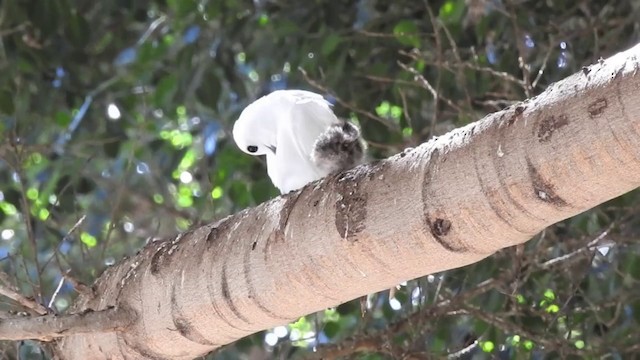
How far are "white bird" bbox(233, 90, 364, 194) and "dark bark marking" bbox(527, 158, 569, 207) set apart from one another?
0.33 meters

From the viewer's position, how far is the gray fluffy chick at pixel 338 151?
1.08 metres

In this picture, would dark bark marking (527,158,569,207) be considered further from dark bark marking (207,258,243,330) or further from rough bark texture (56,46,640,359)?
dark bark marking (207,258,243,330)

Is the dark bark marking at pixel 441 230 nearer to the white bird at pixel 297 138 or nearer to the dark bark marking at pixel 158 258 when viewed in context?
the white bird at pixel 297 138

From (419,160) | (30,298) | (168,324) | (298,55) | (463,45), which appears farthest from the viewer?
(463,45)

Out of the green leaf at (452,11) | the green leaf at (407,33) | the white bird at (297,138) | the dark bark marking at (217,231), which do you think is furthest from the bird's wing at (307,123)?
the green leaf at (452,11)

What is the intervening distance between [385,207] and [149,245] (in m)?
0.40

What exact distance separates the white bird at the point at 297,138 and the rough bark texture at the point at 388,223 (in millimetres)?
113

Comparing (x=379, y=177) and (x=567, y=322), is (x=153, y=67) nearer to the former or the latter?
(x=567, y=322)

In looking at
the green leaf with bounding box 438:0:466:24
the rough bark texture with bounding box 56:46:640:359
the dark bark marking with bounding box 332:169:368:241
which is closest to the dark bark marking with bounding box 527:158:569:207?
the rough bark texture with bounding box 56:46:640:359

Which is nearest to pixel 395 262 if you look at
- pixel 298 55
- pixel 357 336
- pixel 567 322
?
pixel 357 336

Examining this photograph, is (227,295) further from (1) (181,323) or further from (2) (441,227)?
(2) (441,227)

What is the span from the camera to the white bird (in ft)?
3.59

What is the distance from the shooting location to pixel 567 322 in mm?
1668

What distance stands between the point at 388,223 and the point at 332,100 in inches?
45.2
